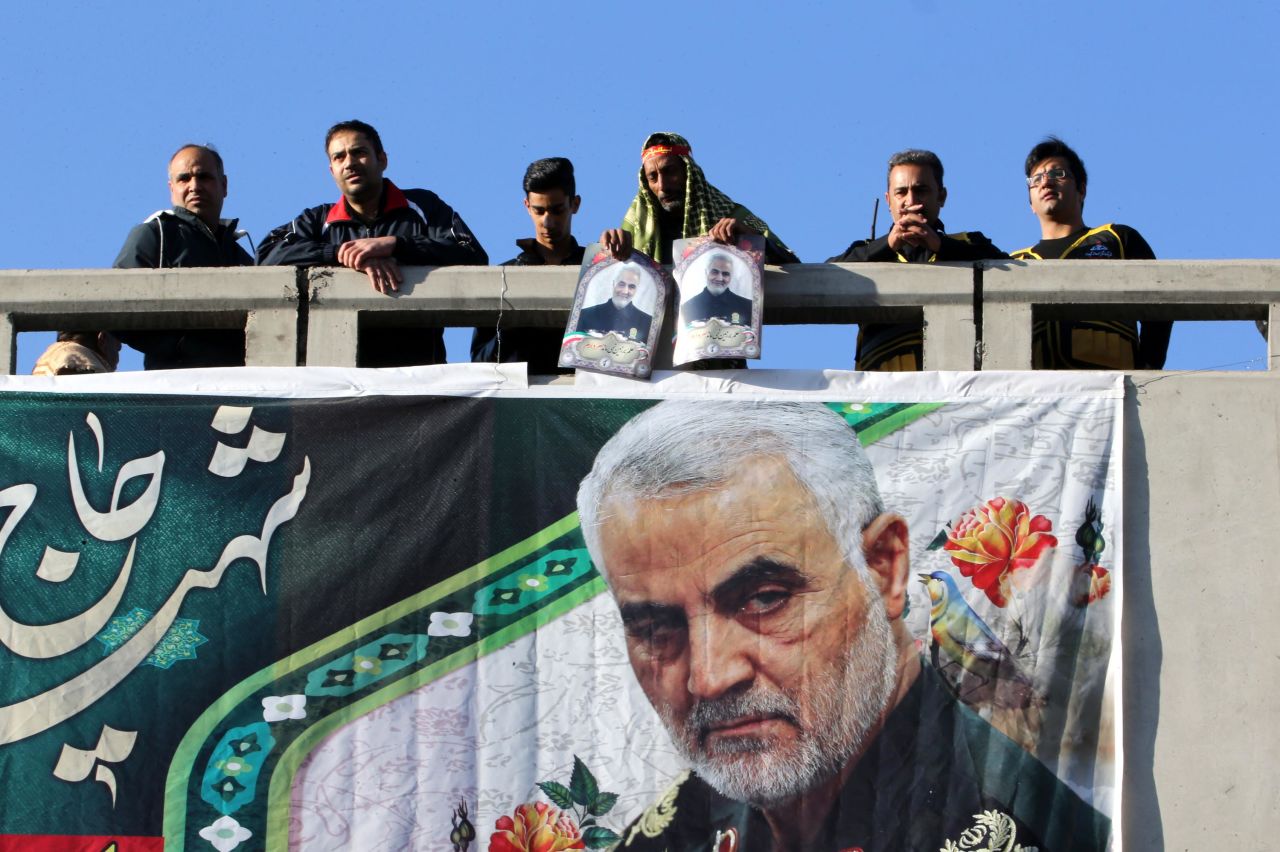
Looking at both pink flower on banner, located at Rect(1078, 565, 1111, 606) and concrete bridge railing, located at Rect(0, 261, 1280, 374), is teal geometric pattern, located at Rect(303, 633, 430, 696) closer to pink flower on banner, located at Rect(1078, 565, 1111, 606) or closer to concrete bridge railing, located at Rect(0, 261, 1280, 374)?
concrete bridge railing, located at Rect(0, 261, 1280, 374)

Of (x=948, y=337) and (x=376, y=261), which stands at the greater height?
(x=376, y=261)

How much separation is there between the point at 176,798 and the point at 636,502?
Answer: 2.01 m

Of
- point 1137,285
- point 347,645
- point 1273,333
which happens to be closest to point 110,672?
point 347,645

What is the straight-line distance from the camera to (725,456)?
331 inches

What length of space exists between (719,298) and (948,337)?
900 mm

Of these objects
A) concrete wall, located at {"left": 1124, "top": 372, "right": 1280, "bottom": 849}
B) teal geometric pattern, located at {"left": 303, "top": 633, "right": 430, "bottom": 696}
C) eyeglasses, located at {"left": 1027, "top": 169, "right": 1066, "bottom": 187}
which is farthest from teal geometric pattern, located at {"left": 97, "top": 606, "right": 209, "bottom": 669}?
eyeglasses, located at {"left": 1027, "top": 169, "right": 1066, "bottom": 187}

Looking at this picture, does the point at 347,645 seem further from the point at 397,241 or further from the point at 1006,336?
the point at 1006,336

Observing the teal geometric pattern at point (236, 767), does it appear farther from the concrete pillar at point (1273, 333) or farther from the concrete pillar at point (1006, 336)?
the concrete pillar at point (1273, 333)

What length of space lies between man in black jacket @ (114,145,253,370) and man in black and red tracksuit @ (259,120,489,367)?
258 mm

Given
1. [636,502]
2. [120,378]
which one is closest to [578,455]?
[636,502]

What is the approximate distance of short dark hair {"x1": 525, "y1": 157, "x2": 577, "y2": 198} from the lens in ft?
30.4

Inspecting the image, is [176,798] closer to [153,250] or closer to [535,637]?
[535,637]

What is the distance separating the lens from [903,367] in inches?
354

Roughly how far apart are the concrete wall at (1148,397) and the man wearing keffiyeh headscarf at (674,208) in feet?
0.94
